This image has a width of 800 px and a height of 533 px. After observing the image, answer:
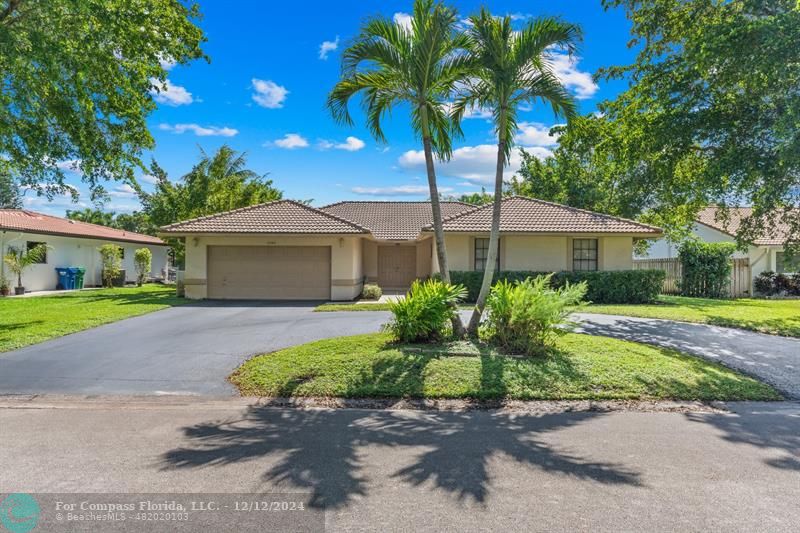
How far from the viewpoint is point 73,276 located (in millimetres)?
23641

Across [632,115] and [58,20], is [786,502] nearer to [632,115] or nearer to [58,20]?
[632,115]

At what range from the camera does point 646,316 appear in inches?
517

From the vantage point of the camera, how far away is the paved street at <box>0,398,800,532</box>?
10.7ft

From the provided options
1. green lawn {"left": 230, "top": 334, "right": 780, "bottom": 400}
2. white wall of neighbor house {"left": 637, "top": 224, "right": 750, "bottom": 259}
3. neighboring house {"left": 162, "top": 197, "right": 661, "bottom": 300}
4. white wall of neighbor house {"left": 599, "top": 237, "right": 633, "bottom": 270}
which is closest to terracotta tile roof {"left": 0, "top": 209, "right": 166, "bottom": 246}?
neighboring house {"left": 162, "top": 197, "right": 661, "bottom": 300}

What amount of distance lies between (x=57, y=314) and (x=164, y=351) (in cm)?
738

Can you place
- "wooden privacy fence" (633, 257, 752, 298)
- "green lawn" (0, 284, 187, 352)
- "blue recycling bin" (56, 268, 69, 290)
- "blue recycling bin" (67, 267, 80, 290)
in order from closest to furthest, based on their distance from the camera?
"green lawn" (0, 284, 187, 352), "wooden privacy fence" (633, 257, 752, 298), "blue recycling bin" (56, 268, 69, 290), "blue recycling bin" (67, 267, 80, 290)

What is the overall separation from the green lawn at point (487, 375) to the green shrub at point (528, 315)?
0.39 metres

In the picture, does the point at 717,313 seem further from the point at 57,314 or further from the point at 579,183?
the point at 57,314

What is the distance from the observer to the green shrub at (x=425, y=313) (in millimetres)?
8125

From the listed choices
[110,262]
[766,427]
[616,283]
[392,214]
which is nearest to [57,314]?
[110,262]

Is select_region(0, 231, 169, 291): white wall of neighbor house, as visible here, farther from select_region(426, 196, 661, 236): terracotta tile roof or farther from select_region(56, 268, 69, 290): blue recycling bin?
select_region(426, 196, 661, 236): terracotta tile roof

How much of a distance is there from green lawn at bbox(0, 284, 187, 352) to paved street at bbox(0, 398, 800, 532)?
551 centimetres

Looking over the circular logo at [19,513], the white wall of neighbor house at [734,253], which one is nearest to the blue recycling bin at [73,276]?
the circular logo at [19,513]

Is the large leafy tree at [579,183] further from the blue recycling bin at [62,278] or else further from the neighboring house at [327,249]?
the blue recycling bin at [62,278]
